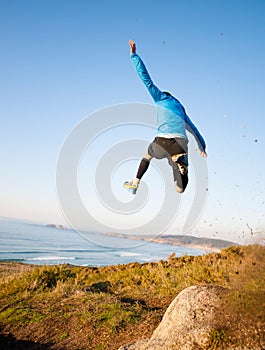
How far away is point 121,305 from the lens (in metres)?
7.02

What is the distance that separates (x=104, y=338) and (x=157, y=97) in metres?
4.67

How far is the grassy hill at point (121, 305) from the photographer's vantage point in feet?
12.1

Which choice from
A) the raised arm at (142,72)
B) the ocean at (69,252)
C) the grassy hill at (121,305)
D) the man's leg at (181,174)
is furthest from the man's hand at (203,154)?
the ocean at (69,252)

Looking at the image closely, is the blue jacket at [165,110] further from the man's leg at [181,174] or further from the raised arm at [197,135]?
the man's leg at [181,174]

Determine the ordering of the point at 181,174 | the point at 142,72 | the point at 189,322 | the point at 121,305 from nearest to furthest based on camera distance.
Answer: the point at 189,322 < the point at 181,174 < the point at 142,72 < the point at 121,305

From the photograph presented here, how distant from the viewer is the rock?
3.64 metres

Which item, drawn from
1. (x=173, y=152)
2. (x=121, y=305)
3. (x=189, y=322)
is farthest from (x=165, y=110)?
(x=121, y=305)

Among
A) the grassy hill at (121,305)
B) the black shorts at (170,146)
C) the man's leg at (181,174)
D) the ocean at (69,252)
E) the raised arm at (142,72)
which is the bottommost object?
the ocean at (69,252)

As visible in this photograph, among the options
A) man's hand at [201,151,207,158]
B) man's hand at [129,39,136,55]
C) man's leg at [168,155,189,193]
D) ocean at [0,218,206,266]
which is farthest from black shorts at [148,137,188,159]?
ocean at [0,218,206,266]

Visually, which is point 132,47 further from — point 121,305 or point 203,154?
point 121,305

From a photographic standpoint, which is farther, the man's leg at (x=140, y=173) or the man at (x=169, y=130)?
the man's leg at (x=140, y=173)

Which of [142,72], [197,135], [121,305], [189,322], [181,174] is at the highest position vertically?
[142,72]

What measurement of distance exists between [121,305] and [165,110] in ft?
14.1

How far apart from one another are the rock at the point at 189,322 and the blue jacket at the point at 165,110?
119 inches
